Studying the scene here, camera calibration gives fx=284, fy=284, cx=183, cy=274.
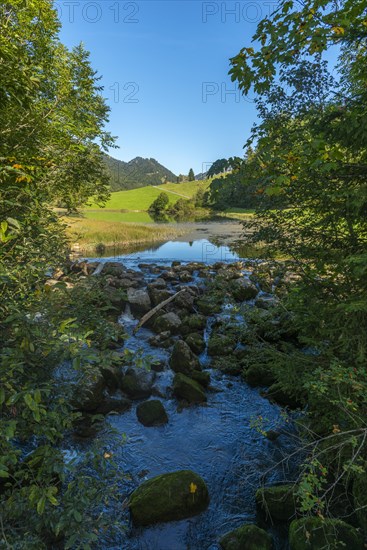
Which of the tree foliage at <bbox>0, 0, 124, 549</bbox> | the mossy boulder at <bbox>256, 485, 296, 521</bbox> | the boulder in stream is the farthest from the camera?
the boulder in stream

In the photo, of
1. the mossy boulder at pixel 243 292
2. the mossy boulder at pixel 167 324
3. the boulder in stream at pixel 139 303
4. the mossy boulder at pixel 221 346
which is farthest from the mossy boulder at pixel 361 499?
the boulder in stream at pixel 139 303

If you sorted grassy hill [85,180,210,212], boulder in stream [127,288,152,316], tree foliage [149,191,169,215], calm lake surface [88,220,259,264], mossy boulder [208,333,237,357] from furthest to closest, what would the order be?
1. grassy hill [85,180,210,212]
2. tree foliage [149,191,169,215]
3. calm lake surface [88,220,259,264]
4. boulder in stream [127,288,152,316]
5. mossy boulder [208,333,237,357]

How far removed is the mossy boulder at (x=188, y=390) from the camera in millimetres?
8984

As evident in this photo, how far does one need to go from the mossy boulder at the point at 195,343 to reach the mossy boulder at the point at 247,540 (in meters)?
6.97

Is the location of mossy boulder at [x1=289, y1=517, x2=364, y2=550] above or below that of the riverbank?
below

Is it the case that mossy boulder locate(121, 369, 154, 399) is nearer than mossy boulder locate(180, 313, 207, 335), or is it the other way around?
mossy boulder locate(121, 369, 154, 399)

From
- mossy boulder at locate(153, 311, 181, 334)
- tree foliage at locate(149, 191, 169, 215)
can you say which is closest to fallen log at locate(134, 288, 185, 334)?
mossy boulder at locate(153, 311, 181, 334)

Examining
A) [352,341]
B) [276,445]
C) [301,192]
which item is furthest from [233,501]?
[301,192]

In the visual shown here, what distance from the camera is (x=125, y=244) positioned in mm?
40250

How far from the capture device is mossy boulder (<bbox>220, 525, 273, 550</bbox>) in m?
4.63

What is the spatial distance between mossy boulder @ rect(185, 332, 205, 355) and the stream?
1.32m

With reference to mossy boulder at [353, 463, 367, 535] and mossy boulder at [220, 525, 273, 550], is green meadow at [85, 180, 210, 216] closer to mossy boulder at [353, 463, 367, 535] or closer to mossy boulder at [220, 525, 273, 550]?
mossy boulder at [220, 525, 273, 550]

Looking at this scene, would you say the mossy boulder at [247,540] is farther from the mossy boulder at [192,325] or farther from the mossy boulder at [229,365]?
the mossy boulder at [192,325]

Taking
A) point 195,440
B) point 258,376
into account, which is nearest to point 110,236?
point 258,376
